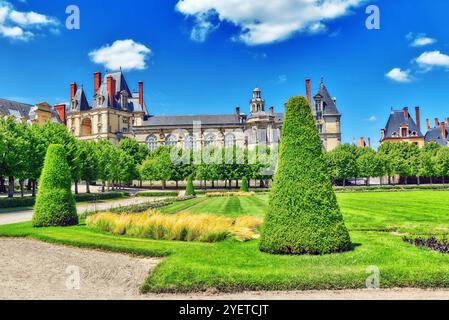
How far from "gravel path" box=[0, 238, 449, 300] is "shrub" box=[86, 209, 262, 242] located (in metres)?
1.94

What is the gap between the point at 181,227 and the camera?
10.9 meters

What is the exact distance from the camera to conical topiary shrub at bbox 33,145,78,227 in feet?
44.2

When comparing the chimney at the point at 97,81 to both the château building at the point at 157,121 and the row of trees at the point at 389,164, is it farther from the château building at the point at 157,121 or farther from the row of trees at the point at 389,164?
the row of trees at the point at 389,164

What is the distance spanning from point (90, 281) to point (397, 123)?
260ft

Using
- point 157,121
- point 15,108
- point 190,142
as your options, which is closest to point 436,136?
point 190,142

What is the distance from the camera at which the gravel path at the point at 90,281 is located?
615 centimetres

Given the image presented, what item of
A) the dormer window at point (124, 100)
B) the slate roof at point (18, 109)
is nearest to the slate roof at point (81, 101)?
the dormer window at point (124, 100)

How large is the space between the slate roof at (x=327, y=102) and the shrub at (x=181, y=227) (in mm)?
69832

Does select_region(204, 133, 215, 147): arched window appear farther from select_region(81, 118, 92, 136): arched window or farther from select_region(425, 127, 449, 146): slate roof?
select_region(425, 127, 449, 146): slate roof

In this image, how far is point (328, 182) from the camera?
8117mm

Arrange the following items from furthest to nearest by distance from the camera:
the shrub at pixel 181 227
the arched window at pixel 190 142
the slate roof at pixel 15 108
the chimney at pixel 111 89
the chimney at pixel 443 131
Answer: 1. the arched window at pixel 190 142
2. the chimney at pixel 443 131
3. the chimney at pixel 111 89
4. the slate roof at pixel 15 108
5. the shrub at pixel 181 227

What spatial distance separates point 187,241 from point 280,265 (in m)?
4.06

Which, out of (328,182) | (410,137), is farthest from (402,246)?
(410,137)
